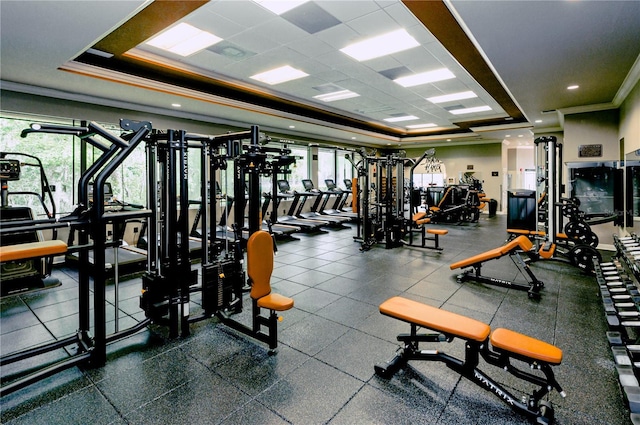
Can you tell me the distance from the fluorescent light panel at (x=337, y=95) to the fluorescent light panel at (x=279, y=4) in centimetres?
345

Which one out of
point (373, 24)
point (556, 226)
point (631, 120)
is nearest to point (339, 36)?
point (373, 24)

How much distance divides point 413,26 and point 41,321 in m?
5.23

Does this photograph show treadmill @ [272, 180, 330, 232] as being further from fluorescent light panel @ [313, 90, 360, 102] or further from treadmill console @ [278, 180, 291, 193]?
fluorescent light panel @ [313, 90, 360, 102]

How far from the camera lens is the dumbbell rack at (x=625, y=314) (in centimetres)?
198

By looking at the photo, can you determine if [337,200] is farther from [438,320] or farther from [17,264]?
[438,320]

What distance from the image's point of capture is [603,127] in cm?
682

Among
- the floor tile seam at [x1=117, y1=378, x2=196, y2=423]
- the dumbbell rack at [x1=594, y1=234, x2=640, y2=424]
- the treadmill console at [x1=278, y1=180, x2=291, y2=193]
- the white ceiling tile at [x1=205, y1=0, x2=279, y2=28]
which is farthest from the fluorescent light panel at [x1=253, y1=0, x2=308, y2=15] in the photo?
the treadmill console at [x1=278, y1=180, x2=291, y2=193]

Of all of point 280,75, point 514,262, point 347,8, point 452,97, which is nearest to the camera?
point 347,8

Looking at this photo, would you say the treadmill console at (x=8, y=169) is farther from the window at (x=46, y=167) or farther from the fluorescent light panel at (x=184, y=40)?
the fluorescent light panel at (x=184, y=40)

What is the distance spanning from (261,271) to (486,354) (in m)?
1.70

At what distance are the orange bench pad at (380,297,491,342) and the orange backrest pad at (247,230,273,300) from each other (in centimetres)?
98

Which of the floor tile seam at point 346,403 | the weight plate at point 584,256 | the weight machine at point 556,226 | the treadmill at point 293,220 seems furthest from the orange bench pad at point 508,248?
the treadmill at point 293,220

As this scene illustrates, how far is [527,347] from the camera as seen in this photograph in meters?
1.83

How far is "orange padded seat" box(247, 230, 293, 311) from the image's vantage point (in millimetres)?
2549
